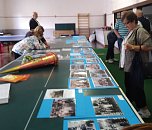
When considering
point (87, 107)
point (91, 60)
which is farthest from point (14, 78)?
point (91, 60)

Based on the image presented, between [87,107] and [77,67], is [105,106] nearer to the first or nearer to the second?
[87,107]

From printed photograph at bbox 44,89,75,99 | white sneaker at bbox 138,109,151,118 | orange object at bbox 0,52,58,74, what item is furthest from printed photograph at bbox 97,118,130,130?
white sneaker at bbox 138,109,151,118

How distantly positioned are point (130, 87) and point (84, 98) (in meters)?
1.40

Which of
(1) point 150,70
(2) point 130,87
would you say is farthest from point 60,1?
(2) point 130,87

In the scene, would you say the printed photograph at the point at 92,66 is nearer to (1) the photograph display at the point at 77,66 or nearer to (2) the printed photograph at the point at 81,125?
(1) the photograph display at the point at 77,66

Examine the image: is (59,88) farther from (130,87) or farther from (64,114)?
(130,87)

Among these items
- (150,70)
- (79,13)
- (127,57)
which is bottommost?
(150,70)

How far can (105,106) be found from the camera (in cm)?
148

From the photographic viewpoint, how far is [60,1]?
11359 millimetres

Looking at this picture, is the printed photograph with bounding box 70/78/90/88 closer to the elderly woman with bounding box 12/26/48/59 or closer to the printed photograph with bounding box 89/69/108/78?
the printed photograph with bounding box 89/69/108/78

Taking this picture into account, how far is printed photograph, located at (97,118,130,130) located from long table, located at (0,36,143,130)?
92 mm

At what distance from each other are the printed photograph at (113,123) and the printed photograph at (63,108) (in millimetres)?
211

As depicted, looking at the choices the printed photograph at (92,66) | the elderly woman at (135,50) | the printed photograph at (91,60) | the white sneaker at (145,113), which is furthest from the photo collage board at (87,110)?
the white sneaker at (145,113)

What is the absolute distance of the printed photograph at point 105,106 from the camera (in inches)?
54.3
